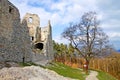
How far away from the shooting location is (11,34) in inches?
1182

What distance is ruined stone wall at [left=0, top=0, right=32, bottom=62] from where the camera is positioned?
90.0 feet

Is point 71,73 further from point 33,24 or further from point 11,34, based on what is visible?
point 33,24

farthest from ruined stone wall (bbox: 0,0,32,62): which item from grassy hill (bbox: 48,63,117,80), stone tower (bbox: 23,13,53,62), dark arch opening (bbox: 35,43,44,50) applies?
dark arch opening (bbox: 35,43,44,50)

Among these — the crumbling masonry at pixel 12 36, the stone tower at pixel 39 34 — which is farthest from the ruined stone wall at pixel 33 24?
the crumbling masonry at pixel 12 36

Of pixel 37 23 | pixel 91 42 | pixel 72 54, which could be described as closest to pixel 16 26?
pixel 91 42

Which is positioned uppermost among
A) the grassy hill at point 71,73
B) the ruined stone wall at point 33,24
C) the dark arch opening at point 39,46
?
the ruined stone wall at point 33,24

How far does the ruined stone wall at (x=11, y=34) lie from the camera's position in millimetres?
27425

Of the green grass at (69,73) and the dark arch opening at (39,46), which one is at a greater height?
the dark arch opening at (39,46)

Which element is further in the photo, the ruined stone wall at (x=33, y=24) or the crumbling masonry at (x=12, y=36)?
the ruined stone wall at (x=33, y=24)

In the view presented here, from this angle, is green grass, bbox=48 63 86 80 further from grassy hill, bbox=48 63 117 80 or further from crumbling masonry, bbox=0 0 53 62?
crumbling masonry, bbox=0 0 53 62

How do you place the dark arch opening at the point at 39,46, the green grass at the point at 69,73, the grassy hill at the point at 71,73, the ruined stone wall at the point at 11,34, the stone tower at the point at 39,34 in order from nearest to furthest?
the ruined stone wall at the point at 11,34, the green grass at the point at 69,73, the grassy hill at the point at 71,73, the stone tower at the point at 39,34, the dark arch opening at the point at 39,46

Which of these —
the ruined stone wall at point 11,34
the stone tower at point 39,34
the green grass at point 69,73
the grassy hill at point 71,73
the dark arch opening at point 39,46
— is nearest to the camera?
the ruined stone wall at point 11,34

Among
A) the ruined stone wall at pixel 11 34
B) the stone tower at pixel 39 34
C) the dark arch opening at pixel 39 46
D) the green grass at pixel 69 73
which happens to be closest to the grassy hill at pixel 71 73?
the green grass at pixel 69 73

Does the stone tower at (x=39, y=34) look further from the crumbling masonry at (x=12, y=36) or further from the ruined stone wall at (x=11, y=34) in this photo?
the ruined stone wall at (x=11, y=34)
